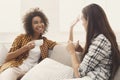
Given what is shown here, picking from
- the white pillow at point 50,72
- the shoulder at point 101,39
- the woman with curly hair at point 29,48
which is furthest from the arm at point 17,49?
the shoulder at point 101,39

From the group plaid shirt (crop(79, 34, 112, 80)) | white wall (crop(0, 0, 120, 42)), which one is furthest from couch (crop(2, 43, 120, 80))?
white wall (crop(0, 0, 120, 42))

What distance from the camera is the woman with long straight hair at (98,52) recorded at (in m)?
2.17

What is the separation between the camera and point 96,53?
2160mm

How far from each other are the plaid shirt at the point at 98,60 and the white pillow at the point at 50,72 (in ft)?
0.95

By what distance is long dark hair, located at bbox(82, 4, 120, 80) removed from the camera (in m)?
2.23

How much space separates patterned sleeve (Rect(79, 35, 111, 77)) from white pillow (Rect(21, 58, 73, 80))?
316 millimetres

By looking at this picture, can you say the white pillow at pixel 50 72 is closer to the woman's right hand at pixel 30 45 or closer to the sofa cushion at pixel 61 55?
the sofa cushion at pixel 61 55

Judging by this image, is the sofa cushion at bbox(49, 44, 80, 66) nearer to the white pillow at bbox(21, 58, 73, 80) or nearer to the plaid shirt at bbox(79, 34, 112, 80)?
the white pillow at bbox(21, 58, 73, 80)

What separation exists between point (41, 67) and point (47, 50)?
0.41 meters

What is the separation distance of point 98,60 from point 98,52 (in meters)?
0.06

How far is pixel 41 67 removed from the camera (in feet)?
8.52

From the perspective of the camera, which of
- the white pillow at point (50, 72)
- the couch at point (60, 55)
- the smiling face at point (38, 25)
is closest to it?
the white pillow at point (50, 72)

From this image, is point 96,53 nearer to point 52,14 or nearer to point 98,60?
point 98,60

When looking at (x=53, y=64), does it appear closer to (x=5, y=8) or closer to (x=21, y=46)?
(x=21, y=46)
